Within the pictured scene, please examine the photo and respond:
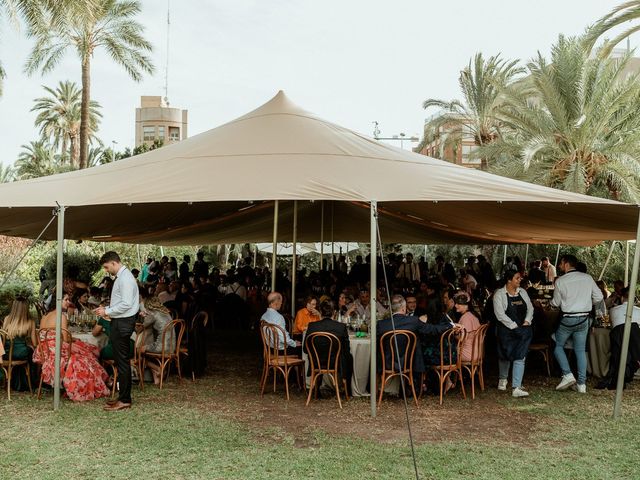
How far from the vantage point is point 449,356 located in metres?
6.95

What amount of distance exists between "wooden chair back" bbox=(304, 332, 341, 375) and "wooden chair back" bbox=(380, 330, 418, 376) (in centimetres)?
49

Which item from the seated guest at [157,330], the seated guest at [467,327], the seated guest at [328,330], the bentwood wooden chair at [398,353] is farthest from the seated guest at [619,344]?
the seated guest at [157,330]

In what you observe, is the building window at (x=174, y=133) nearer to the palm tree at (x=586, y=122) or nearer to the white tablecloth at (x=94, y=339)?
the palm tree at (x=586, y=122)

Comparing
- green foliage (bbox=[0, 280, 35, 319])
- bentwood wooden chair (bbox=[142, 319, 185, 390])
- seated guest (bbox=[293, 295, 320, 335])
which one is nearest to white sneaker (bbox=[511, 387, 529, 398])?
seated guest (bbox=[293, 295, 320, 335])

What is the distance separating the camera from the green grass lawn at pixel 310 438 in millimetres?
4730

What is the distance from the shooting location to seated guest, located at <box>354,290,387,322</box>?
8148 millimetres

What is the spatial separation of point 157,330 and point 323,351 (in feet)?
6.90

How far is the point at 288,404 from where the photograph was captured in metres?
6.81

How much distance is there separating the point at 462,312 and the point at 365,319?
1122 mm

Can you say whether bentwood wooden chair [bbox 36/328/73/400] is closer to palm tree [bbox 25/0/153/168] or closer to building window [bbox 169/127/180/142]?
palm tree [bbox 25/0/153/168]

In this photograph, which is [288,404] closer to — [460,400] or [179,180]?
[460,400]

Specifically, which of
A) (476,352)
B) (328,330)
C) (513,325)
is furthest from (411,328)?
(513,325)

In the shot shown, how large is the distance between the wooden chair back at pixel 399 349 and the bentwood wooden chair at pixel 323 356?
0.47 meters

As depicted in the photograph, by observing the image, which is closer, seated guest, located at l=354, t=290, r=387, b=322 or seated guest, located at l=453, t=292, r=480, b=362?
seated guest, located at l=453, t=292, r=480, b=362
